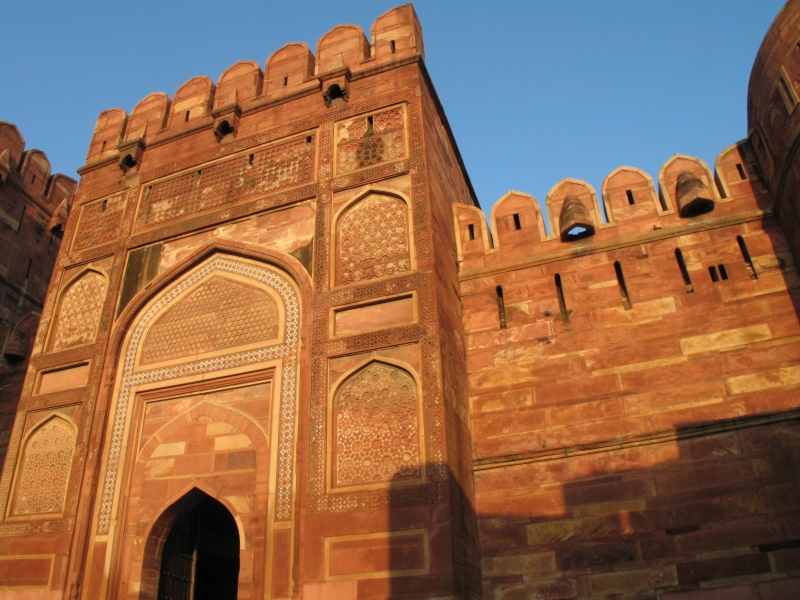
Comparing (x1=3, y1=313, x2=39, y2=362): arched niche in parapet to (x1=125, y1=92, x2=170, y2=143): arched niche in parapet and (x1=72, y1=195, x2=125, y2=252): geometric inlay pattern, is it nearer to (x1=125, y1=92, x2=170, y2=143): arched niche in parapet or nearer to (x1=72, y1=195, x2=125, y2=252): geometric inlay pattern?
(x1=72, y1=195, x2=125, y2=252): geometric inlay pattern

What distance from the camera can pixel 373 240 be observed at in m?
6.37

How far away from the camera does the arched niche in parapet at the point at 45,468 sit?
619cm

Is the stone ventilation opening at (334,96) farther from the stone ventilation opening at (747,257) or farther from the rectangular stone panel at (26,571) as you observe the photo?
the rectangular stone panel at (26,571)

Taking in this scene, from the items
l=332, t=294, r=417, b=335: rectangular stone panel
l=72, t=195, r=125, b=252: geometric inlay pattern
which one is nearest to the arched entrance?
l=332, t=294, r=417, b=335: rectangular stone panel

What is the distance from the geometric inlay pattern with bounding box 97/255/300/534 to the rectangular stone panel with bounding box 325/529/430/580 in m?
0.54

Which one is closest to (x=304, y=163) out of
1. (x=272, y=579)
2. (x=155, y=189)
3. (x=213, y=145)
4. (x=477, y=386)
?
(x=213, y=145)

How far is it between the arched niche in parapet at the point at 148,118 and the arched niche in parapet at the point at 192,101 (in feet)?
0.37

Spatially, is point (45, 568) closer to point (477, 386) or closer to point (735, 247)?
point (477, 386)

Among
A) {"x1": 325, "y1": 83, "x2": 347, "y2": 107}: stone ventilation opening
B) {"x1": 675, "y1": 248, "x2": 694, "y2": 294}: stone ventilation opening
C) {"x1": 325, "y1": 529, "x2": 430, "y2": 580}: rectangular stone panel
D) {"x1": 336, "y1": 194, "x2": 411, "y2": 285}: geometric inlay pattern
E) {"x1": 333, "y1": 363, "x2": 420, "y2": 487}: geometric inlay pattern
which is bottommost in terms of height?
{"x1": 325, "y1": 529, "x2": 430, "y2": 580}: rectangular stone panel

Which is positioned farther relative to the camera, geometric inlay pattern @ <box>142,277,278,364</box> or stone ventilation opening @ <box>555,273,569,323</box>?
geometric inlay pattern @ <box>142,277,278,364</box>

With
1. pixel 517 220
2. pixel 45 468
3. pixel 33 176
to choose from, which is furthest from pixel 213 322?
pixel 33 176

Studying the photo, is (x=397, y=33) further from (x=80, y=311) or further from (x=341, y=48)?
(x=80, y=311)

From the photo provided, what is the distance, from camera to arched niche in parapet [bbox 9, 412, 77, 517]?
6191 mm

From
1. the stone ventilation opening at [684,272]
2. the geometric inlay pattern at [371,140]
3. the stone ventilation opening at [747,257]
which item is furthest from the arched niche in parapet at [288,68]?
the stone ventilation opening at [747,257]
